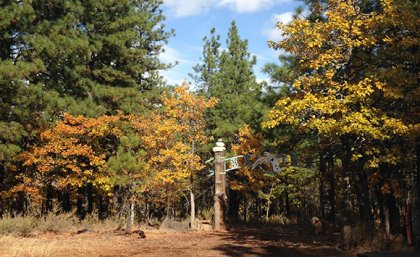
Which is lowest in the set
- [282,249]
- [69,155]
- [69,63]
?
[282,249]

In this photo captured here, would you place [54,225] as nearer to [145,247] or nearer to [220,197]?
[145,247]

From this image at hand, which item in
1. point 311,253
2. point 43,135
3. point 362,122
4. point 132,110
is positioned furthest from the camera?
point 132,110

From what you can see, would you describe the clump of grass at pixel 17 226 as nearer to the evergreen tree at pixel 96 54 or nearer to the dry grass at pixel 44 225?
the dry grass at pixel 44 225

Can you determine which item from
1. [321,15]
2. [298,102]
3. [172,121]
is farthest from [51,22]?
[298,102]

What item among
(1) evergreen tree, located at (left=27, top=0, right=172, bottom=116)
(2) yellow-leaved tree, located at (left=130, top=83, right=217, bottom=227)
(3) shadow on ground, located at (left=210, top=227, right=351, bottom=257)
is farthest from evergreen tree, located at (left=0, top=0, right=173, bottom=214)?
(3) shadow on ground, located at (left=210, top=227, right=351, bottom=257)

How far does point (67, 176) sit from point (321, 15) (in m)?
14.3

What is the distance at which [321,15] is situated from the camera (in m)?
15.2

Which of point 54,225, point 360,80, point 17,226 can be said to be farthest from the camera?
point 54,225

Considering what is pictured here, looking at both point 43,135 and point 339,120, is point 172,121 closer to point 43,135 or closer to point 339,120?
point 43,135

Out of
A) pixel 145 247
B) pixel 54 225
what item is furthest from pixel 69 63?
pixel 145 247

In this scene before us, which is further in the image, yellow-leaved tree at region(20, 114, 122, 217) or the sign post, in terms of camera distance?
the sign post

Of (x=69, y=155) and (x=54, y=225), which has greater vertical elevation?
(x=69, y=155)

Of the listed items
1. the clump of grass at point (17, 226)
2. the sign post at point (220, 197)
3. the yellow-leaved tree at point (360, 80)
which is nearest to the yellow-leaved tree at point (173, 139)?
the sign post at point (220, 197)

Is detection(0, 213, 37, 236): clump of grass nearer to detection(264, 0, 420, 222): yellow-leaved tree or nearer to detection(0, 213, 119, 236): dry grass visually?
detection(0, 213, 119, 236): dry grass
